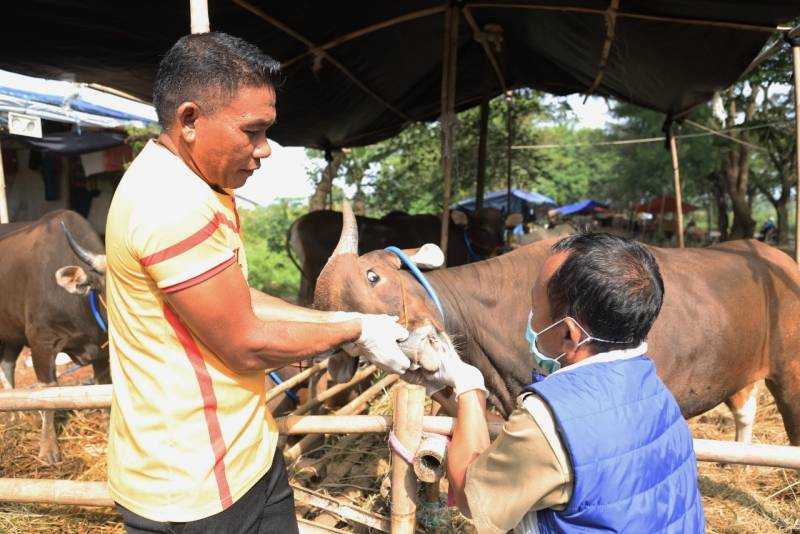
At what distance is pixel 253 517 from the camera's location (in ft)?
5.61

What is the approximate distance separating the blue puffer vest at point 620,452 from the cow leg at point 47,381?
418 cm

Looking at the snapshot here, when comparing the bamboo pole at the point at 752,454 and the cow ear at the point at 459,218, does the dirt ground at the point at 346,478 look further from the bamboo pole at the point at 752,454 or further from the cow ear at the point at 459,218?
the cow ear at the point at 459,218

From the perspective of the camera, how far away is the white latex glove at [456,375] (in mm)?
1861

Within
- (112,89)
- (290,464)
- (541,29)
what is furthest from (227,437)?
(112,89)

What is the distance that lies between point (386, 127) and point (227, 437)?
809 cm

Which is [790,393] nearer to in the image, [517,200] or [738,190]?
[738,190]

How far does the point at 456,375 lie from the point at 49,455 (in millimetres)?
3867

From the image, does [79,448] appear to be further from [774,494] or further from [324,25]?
[774,494]

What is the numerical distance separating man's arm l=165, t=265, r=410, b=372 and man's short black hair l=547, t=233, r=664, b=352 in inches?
28.0

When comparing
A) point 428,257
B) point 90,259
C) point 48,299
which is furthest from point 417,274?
point 48,299

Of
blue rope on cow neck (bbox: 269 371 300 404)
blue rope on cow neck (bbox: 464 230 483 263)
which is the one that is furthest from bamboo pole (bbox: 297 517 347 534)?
blue rope on cow neck (bbox: 464 230 483 263)

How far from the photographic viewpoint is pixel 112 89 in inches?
247

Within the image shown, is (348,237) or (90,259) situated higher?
(348,237)

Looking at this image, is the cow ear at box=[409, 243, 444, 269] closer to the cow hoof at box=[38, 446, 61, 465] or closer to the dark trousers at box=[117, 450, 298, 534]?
the dark trousers at box=[117, 450, 298, 534]
